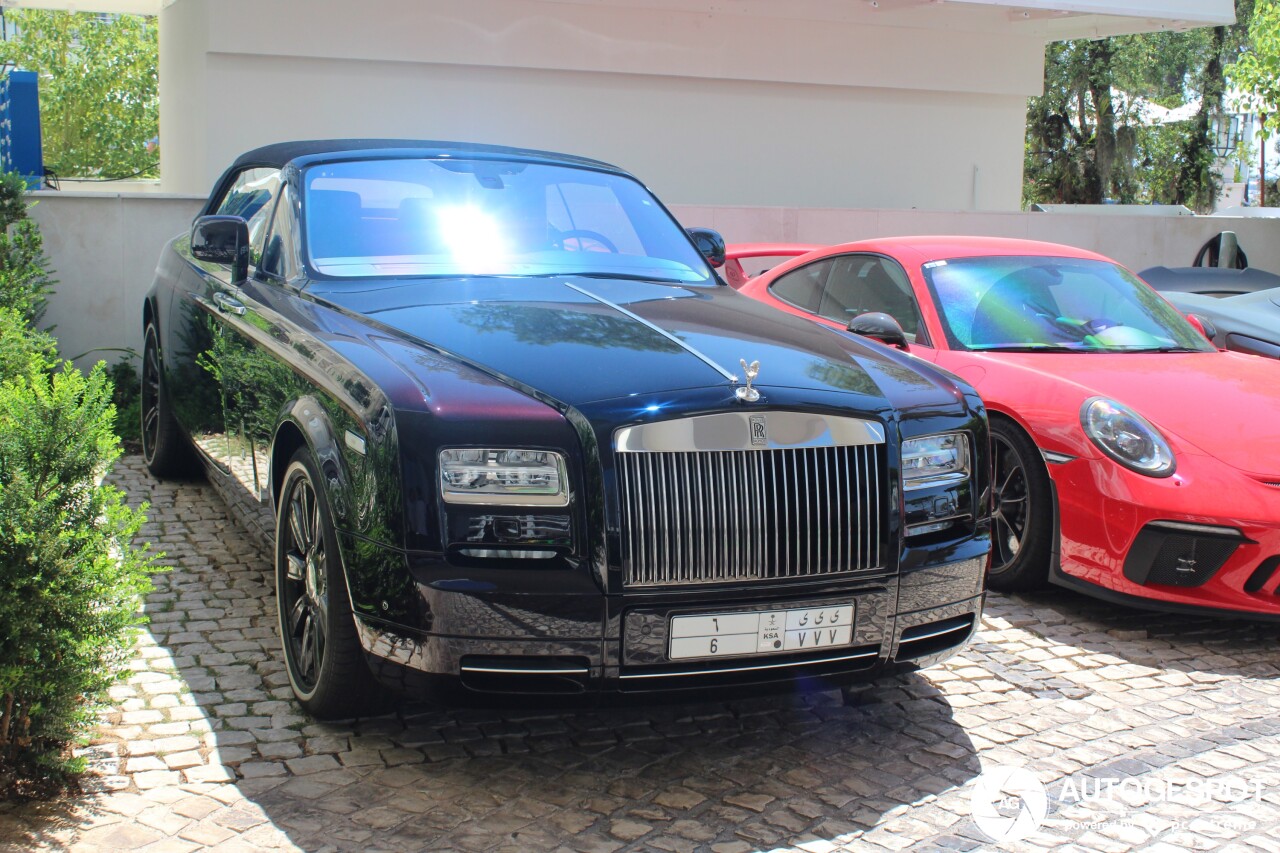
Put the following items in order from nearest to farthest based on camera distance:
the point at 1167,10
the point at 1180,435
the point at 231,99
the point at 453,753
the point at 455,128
Answer: the point at 453,753, the point at 1180,435, the point at 231,99, the point at 455,128, the point at 1167,10

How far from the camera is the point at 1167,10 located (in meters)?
14.1

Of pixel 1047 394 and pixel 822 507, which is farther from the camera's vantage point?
pixel 1047 394

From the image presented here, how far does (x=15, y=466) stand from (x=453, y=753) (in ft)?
4.59

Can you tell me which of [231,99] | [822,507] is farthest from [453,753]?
[231,99]

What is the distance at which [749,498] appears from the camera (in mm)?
3316

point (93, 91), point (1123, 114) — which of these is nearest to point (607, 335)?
point (1123, 114)

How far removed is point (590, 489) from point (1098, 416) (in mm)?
2673

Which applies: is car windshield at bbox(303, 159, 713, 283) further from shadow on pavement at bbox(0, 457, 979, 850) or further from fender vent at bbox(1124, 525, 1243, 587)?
fender vent at bbox(1124, 525, 1243, 587)

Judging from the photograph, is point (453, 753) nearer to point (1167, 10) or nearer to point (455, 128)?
point (455, 128)

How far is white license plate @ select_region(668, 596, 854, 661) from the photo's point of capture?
326 cm

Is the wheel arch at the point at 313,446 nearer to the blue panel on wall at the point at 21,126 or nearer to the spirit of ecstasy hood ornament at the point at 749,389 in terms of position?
the spirit of ecstasy hood ornament at the point at 749,389

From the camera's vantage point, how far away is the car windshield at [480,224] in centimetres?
454

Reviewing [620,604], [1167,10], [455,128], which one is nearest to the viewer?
[620,604]

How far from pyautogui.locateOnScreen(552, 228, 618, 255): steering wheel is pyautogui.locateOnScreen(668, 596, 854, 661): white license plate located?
1.95 meters
